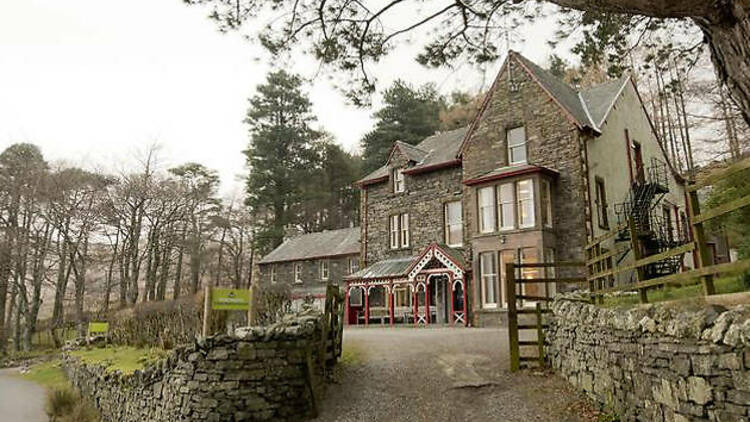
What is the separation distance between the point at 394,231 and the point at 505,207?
6818 millimetres

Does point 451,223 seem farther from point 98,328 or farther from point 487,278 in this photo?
point 98,328

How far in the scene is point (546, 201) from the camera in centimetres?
1817

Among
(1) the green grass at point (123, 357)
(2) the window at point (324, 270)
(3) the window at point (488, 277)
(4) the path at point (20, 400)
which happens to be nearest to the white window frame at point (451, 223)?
(3) the window at point (488, 277)

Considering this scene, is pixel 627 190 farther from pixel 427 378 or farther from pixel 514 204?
pixel 427 378

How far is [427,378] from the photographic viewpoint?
9.71m

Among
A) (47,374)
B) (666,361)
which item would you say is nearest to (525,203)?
(666,361)

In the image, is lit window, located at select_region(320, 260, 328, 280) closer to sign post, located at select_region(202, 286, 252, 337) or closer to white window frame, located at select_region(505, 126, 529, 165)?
white window frame, located at select_region(505, 126, 529, 165)

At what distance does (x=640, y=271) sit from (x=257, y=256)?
39563 mm

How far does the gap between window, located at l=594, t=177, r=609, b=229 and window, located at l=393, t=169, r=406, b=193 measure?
877 centimetres

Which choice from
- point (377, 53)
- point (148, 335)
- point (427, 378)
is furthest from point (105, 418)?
point (377, 53)

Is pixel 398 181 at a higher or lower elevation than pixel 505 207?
higher

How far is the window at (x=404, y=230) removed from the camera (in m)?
23.8

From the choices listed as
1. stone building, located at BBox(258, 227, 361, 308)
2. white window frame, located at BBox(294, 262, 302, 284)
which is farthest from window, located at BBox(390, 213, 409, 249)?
white window frame, located at BBox(294, 262, 302, 284)

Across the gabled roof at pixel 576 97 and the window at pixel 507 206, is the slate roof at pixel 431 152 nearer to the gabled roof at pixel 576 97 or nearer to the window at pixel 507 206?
the gabled roof at pixel 576 97
